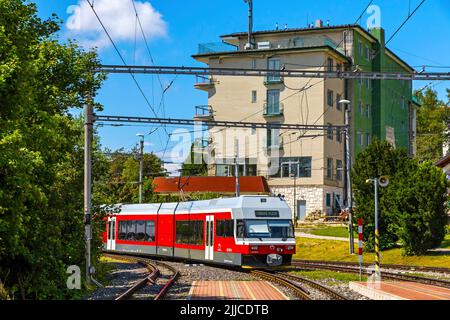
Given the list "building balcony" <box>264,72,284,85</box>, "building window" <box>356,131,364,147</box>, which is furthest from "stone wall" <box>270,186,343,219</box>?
"building balcony" <box>264,72,284,85</box>

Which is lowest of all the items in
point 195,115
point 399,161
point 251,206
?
point 251,206

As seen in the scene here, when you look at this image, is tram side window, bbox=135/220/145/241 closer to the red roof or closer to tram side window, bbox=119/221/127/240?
tram side window, bbox=119/221/127/240

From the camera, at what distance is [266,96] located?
232 feet

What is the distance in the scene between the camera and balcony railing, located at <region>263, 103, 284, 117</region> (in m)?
69.6

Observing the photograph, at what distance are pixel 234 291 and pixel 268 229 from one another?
9.11 metres

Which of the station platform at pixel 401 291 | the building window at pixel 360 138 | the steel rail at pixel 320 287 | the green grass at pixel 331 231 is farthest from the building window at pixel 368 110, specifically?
the station platform at pixel 401 291

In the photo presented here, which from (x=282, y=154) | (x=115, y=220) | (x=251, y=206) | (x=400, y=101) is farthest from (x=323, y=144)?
(x=251, y=206)

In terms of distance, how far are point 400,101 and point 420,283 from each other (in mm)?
66169

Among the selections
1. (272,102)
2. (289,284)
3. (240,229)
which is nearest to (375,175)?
(240,229)

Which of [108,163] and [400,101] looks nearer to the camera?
[108,163]

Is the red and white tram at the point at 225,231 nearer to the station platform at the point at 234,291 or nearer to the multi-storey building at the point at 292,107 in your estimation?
the station platform at the point at 234,291

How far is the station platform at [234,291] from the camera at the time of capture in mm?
19062
